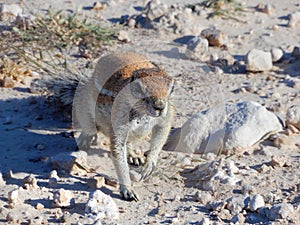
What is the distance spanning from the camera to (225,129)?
580 centimetres

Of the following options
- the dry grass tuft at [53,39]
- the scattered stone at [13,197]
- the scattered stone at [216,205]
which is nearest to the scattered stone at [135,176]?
the scattered stone at [216,205]

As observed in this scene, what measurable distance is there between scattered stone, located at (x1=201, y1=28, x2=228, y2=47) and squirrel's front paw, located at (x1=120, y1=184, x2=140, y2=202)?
2.91 m

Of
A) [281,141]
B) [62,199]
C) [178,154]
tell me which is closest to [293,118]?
[281,141]

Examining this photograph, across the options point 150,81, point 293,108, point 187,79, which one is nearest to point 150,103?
point 150,81

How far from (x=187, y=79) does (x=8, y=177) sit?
2.40m

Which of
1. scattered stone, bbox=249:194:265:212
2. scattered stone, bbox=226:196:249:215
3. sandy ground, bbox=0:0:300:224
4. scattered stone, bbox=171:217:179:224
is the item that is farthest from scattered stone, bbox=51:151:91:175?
scattered stone, bbox=249:194:265:212

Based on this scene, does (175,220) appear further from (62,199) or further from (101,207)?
(62,199)

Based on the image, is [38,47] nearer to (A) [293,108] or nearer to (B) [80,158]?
(B) [80,158]

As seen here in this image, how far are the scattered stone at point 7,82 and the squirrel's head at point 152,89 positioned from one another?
6.38ft

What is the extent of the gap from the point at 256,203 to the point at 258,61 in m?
2.59

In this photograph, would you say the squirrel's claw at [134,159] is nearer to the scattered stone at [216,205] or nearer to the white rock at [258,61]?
the scattered stone at [216,205]

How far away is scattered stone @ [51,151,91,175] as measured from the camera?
5.35m

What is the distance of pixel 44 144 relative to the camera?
585 centimetres

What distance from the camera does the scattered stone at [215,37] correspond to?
297 inches
